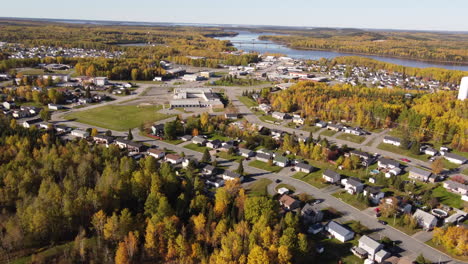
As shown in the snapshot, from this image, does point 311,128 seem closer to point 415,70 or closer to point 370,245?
point 370,245

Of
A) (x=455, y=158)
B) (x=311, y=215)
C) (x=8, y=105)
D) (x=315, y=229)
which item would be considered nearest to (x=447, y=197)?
(x=455, y=158)

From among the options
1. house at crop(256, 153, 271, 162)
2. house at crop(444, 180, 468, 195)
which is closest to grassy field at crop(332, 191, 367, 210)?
house at crop(256, 153, 271, 162)

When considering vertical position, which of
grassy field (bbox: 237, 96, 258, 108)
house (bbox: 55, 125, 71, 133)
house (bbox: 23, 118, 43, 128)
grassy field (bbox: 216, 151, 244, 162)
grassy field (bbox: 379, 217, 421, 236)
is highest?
grassy field (bbox: 237, 96, 258, 108)

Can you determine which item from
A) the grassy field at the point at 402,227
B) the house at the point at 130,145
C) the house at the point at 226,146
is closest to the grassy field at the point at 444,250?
the grassy field at the point at 402,227

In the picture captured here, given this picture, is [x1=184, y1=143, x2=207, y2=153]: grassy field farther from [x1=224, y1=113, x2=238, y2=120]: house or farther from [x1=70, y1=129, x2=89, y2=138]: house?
[x1=70, y1=129, x2=89, y2=138]: house

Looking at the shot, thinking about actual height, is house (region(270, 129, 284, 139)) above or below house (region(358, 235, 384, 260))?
above

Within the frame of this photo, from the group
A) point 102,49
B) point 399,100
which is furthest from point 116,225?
point 102,49

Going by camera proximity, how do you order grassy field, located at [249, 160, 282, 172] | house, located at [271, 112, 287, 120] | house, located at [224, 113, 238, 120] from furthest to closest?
house, located at [271, 112, 287, 120], house, located at [224, 113, 238, 120], grassy field, located at [249, 160, 282, 172]
